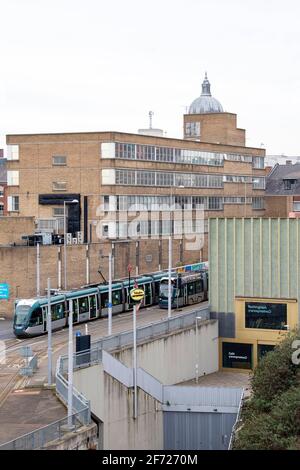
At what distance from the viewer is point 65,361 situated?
4344 cm

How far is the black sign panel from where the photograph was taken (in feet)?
195

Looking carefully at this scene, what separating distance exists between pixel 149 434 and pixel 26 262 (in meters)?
25.0

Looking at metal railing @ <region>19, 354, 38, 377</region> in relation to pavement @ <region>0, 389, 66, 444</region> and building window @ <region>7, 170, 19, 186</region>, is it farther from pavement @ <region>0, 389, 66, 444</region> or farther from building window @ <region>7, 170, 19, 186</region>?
building window @ <region>7, 170, 19, 186</region>

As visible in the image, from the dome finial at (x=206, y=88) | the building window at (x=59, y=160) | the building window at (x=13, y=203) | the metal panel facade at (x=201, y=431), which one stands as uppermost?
the dome finial at (x=206, y=88)

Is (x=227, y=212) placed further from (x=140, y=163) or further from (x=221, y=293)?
(x=221, y=293)

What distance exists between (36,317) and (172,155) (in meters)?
37.1

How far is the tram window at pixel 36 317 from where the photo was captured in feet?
186

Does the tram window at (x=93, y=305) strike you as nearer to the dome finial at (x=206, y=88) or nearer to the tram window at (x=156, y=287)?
the tram window at (x=156, y=287)

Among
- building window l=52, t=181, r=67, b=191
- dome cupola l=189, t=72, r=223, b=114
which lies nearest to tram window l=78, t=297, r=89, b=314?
building window l=52, t=181, r=67, b=191

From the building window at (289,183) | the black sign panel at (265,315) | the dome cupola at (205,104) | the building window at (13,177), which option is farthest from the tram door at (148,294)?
the dome cupola at (205,104)

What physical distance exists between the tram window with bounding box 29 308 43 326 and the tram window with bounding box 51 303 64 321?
109cm

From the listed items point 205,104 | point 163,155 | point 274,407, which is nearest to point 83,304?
point 274,407

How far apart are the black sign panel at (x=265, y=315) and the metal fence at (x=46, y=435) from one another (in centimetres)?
2543
